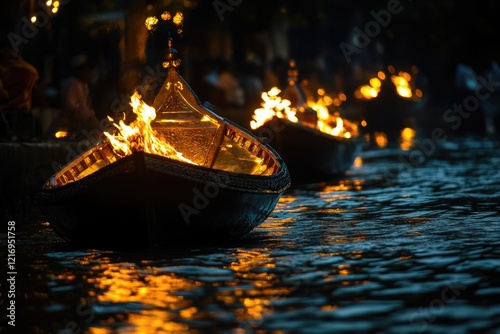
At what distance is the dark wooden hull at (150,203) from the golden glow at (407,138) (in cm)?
1799

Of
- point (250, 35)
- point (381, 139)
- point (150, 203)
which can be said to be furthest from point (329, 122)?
point (250, 35)

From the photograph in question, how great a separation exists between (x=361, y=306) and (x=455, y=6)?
40008 millimetres

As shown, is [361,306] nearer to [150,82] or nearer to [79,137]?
[79,137]

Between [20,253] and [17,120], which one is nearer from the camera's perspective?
[20,253]

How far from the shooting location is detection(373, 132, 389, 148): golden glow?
33.2 metres

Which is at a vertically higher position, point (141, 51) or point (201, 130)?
point (141, 51)

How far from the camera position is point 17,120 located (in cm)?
1781

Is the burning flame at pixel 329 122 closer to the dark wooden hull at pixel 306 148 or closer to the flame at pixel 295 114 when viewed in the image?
the flame at pixel 295 114

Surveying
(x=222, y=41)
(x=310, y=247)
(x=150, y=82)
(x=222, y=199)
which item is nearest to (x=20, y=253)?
(x=222, y=199)

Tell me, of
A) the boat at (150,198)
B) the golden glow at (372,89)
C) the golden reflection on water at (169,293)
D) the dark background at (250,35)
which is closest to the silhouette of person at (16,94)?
the dark background at (250,35)

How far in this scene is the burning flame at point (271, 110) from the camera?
21.0 metres

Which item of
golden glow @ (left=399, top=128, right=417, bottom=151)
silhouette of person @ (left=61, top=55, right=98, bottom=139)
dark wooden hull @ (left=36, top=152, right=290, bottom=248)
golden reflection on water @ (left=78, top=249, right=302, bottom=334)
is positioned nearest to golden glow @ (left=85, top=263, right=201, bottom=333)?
golden reflection on water @ (left=78, top=249, right=302, bottom=334)

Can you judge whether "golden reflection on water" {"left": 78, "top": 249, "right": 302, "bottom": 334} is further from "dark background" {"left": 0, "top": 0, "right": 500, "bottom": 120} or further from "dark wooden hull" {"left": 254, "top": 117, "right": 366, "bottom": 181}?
"dark wooden hull" {"left": 254, "top": 117, "right": 366, "bottom": 181}

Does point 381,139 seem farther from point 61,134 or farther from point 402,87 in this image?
point 61,134
